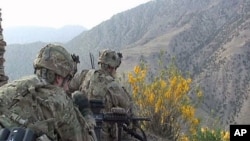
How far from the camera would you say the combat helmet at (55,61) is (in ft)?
14.6

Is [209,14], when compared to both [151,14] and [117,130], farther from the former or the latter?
[117,130]

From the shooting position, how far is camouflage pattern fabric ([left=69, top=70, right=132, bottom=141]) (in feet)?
24.1

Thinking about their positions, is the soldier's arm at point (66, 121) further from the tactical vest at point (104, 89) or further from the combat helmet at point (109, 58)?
the combat helmet at point (109, 58)

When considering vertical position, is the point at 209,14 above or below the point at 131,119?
above

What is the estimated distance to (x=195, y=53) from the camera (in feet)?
234

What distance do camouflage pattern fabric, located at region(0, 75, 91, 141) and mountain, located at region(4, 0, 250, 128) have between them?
25.3m

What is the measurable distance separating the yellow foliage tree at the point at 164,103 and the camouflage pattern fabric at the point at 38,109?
12280 mm

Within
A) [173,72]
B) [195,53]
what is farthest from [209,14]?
[173,72]

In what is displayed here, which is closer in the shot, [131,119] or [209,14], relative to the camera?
[131,119]

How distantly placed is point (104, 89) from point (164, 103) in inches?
378

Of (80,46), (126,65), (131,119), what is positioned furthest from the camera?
(80,46)

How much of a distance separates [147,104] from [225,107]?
38.2 meters

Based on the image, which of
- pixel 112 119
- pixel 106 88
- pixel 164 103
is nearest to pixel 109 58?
pixel 106 88

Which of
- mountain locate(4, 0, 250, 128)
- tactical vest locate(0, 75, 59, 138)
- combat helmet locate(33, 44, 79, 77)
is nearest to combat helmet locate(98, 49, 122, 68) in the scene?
combat helmet locate(33, 44, 79, 77)
